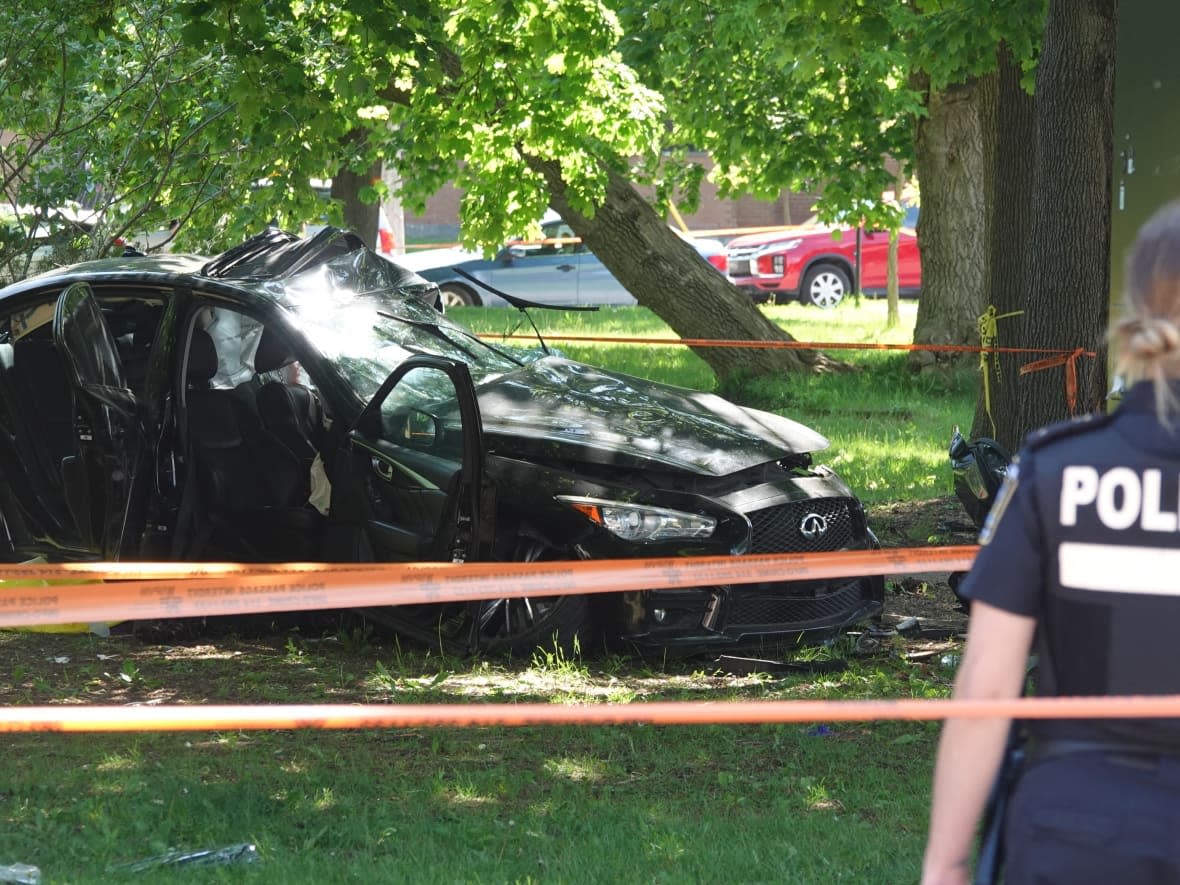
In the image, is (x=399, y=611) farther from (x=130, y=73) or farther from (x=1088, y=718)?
(x=130, y=73)

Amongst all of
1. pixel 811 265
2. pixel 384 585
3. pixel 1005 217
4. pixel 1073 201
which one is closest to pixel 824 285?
pixel 811 265

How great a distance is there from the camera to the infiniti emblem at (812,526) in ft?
20.8

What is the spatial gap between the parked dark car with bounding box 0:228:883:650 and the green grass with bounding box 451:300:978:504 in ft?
3.94

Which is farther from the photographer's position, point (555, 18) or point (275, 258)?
point (555, 18)

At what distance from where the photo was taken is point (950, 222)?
1444 centimetres

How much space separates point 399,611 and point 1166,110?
440 cm

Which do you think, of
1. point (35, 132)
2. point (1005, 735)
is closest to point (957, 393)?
point (35, 132)

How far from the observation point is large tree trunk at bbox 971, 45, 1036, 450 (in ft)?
29.9

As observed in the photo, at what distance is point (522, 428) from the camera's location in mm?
6453

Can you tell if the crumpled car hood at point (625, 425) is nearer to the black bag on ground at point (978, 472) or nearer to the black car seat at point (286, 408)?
the black bag on ground at point (978, 472)

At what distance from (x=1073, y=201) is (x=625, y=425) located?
9.73ft

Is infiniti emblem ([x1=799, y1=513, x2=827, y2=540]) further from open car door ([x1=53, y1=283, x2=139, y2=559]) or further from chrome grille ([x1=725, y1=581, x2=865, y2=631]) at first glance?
open car door ([x1=53, y1=283, x2=139, y2=559])

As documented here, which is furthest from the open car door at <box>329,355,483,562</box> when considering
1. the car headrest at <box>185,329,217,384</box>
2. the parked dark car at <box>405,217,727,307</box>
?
the parked dark car at <box>405,217,727,307</box>

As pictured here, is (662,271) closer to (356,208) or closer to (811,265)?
(356,208)
